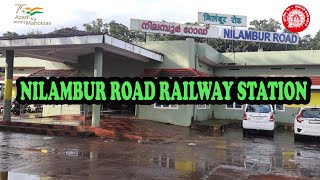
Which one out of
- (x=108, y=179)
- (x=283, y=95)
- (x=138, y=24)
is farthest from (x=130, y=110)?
(x=108, y=179)

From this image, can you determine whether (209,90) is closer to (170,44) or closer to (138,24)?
(170,44)

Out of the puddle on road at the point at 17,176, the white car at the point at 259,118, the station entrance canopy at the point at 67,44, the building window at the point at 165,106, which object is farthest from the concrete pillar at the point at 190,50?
the puddle on road at the point at 17,176

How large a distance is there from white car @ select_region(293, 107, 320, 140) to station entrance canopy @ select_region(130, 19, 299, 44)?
44.3 feet

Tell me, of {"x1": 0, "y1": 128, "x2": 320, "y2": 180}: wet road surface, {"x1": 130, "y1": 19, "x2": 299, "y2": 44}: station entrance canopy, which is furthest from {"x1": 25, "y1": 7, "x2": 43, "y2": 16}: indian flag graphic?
{"x1": 0, "y1": 128, "x2": 320, "y2": 180}: wet road surface

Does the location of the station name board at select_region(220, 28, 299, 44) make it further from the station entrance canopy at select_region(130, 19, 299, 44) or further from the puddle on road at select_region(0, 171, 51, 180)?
the puddle on road at select_region(0, 171, 51, 180)

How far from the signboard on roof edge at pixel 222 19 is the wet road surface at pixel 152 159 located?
16.6 meters

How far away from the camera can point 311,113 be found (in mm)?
14891

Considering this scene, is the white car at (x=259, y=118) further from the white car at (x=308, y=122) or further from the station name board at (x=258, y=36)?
the station name board at (x=258, y=36)

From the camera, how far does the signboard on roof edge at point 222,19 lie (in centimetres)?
2881

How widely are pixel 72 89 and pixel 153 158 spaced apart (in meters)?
6.51

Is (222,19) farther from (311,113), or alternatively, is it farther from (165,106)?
(311,113)

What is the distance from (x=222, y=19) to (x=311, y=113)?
52.9 feet

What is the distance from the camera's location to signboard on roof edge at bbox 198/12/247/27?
28.8m
